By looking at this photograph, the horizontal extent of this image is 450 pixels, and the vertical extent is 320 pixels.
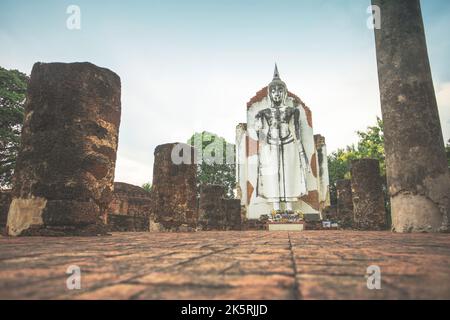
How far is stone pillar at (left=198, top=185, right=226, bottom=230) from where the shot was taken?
36.8 feet

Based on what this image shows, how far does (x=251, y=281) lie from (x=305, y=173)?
712 inches

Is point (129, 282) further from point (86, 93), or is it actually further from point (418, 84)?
point (418, 84)

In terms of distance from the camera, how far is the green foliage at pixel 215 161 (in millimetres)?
29598

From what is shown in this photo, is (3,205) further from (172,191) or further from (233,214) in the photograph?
(233,214)

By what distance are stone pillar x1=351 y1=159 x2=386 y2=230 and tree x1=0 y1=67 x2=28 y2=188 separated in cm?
1287

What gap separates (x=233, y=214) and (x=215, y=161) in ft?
56.3

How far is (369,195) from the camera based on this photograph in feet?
33.3

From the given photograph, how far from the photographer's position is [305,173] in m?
18.4

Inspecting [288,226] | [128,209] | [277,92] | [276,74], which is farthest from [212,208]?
A: [276,74]

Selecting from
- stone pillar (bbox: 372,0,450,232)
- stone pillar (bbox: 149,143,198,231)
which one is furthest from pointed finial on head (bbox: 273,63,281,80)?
stone pillar (bbox: 372,0,450,232)

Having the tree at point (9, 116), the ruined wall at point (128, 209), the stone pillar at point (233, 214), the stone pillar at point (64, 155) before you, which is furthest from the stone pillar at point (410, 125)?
the tree at point (9, 116)

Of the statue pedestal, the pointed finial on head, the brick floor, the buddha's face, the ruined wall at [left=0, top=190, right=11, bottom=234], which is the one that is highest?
the pointed finial on head

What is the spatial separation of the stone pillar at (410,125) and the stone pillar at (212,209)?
6.94 meters

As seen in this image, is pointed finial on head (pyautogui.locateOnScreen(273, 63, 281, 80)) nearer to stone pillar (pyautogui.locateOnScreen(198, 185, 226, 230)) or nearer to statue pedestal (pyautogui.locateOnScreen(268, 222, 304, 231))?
statue pedestal (pyautogui.locateOnScreen(268, 222, 304, 231))
